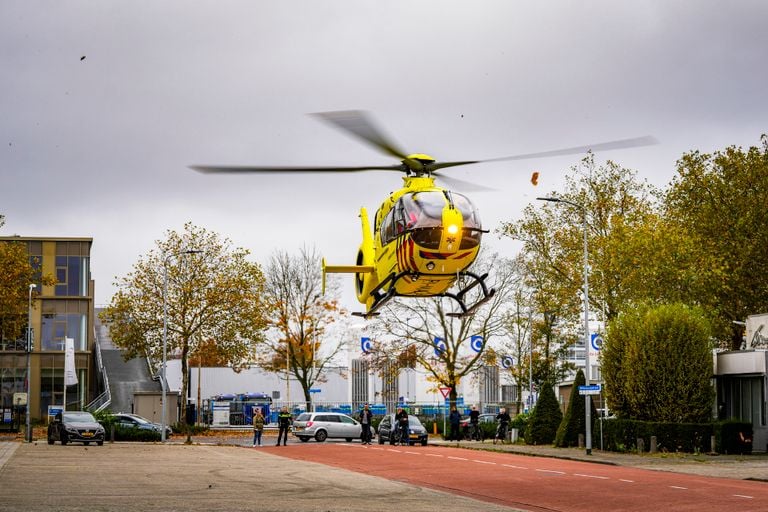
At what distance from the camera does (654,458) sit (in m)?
34.2

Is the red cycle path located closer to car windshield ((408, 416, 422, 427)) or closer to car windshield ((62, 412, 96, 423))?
car windshield ((408, 416, 422, 427))

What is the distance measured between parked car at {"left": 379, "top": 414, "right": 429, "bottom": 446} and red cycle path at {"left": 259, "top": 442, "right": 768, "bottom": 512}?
9870 millimetres

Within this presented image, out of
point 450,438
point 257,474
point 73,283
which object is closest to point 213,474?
point 257,474

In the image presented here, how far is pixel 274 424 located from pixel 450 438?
837 inches

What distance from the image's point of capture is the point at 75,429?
A: 44125 mm

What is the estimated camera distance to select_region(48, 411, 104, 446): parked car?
44031 mm

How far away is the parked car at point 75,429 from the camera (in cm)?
4403

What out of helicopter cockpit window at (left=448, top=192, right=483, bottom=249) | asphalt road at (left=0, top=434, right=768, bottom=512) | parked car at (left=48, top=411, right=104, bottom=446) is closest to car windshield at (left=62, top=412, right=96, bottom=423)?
parked car at (left=48, top=411, right=104, bottom=446)

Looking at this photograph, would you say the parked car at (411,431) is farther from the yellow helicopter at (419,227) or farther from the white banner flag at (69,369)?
the yellow helicopter at (419,227)

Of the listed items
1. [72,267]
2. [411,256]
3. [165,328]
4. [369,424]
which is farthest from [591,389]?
[72,267]

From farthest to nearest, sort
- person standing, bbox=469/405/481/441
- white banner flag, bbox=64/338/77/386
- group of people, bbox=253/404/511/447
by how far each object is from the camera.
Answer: white banner flag, bbox=64/338/77/386 → person standing, bbox=469/405/481/441 → group of people, bbox=253/404/511/447

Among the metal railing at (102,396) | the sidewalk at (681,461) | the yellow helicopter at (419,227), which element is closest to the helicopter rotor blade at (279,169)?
the yellow helicopter at (419,227)

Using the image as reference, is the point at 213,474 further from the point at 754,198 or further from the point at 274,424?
the point at 274,424

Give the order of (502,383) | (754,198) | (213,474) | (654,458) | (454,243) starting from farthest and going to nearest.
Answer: (502,383) < (754,198) < (654,458) < (213,474) < (454,243)
